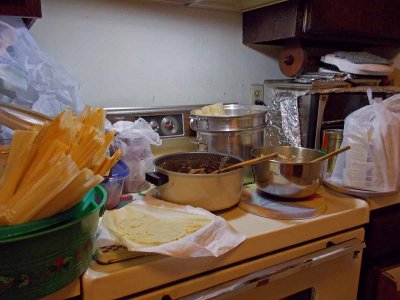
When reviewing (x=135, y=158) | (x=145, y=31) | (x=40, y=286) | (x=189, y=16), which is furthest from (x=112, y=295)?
(x=189, y=16)

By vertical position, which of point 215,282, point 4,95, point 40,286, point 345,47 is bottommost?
point 215,282

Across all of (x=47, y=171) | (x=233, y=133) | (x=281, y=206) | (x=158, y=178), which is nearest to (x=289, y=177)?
(x=281, y=206)

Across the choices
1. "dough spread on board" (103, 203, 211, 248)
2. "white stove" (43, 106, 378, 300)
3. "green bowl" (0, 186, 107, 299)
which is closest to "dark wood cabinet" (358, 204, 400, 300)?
"white stove" (43, 106, 378, 300)

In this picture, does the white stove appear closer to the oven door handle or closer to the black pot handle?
the oven door handle

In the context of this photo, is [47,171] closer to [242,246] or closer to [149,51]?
[242,246]

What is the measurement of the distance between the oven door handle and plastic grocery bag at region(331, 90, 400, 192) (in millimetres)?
179

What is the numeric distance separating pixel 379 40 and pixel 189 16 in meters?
0.85

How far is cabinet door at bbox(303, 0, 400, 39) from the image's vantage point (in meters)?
1.11

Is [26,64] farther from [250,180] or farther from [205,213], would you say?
[250,180]

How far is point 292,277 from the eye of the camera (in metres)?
0.75

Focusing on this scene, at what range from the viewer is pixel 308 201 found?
0.85m

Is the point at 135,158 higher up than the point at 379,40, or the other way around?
the point at 379,40

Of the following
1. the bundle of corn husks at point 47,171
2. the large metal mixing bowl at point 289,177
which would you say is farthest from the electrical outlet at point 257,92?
the bundle of corn husks at point 47,171

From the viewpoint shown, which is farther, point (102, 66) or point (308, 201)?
point (102, 66)
